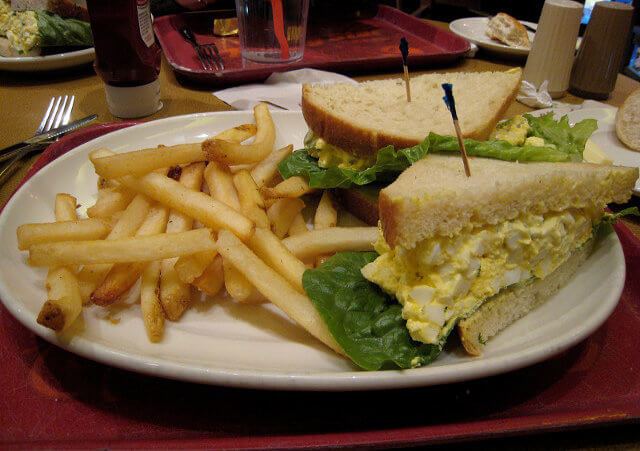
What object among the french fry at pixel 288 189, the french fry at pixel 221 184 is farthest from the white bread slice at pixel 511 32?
the french fry at pixel 221 184

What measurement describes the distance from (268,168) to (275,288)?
27.1 inches

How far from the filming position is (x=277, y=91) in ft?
9.21

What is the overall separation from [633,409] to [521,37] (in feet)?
10.9

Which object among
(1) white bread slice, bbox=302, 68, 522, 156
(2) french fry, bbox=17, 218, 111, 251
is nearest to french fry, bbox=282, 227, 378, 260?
(1) white bread slice, bbox=302, 68, 522, 156

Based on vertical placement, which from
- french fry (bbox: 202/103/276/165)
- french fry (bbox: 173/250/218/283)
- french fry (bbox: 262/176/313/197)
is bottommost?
french fry (bbox: 173/250/218/283)

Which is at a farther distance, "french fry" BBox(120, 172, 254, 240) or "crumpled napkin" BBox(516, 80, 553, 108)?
"crumpled napkin" BBox(516, 80, 553, 108)

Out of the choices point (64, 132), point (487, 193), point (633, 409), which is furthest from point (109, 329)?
point (64, 132)

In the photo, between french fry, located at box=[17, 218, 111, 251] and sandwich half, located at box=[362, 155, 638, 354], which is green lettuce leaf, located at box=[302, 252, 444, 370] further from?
french fry, located at box=[17, 218, 111, 251]

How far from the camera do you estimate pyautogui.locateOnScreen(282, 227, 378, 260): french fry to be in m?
1.37

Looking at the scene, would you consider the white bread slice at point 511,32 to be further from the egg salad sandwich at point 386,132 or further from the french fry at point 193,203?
the french fry at point 193,203

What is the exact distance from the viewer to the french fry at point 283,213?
4.96 feet

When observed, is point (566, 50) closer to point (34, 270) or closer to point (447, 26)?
point (447, 26)

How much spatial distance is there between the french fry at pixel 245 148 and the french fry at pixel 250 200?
6 centimetres

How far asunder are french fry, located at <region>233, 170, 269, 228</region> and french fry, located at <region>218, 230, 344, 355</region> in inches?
6.3
